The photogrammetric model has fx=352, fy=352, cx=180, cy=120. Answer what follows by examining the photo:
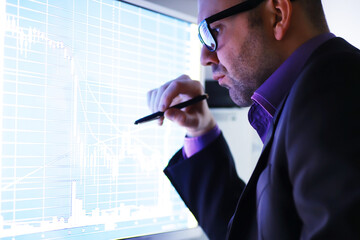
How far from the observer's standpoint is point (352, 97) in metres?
0.48

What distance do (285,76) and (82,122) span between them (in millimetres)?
397

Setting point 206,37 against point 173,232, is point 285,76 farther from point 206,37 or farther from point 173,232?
point 173,232

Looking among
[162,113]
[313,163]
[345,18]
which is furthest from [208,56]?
[345,18]

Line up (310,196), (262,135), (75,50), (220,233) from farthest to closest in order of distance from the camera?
(220,233)
(262,135)
(75,50)
(310,196)

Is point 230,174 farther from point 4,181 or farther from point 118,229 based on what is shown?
point 4,181

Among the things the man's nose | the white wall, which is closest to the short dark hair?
the man's nose

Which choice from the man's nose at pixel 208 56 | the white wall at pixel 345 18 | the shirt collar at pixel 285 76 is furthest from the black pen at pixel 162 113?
the white wall at pixel 345 18

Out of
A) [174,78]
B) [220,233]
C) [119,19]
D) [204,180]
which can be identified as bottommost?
[220,233]

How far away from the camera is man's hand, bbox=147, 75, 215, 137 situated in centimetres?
80

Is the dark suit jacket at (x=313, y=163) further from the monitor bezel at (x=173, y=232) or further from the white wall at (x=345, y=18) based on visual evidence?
the white wall at (x=345, y=18)

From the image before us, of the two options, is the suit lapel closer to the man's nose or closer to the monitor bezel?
the monitor bezel

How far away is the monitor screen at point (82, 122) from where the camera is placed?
57cm

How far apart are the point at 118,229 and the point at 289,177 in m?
0.37

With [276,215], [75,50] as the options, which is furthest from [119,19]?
[276,215]
